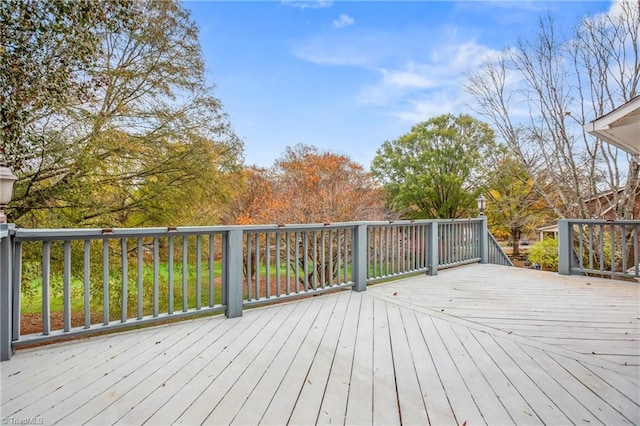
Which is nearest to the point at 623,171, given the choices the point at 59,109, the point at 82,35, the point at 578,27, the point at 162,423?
the point at 578,27

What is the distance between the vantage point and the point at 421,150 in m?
16.2

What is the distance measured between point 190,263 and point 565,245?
25.5 feet

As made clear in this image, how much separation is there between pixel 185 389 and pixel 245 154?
6.74 metres

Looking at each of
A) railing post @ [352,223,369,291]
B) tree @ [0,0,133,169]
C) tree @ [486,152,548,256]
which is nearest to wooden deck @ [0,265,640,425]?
railing post @ [352,223,369,291]

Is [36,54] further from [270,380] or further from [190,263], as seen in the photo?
[190,263]

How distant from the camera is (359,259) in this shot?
3.93 m

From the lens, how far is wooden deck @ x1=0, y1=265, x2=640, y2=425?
147cm

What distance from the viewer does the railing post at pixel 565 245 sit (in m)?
4.75

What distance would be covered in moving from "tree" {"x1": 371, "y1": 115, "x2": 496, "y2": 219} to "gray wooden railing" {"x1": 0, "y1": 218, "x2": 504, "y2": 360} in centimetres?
903

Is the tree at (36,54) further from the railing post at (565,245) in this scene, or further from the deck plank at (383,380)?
the railing post at (565,245)

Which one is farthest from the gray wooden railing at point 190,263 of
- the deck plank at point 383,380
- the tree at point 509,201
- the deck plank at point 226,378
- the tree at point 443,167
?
the tree at point 443,167

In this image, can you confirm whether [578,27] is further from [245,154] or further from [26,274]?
[26,274]

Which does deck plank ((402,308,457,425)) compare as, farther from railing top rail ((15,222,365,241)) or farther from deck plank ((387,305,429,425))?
railing top rail ((15,222,365,241))

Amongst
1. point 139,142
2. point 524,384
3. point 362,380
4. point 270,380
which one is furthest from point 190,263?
point 524,384
